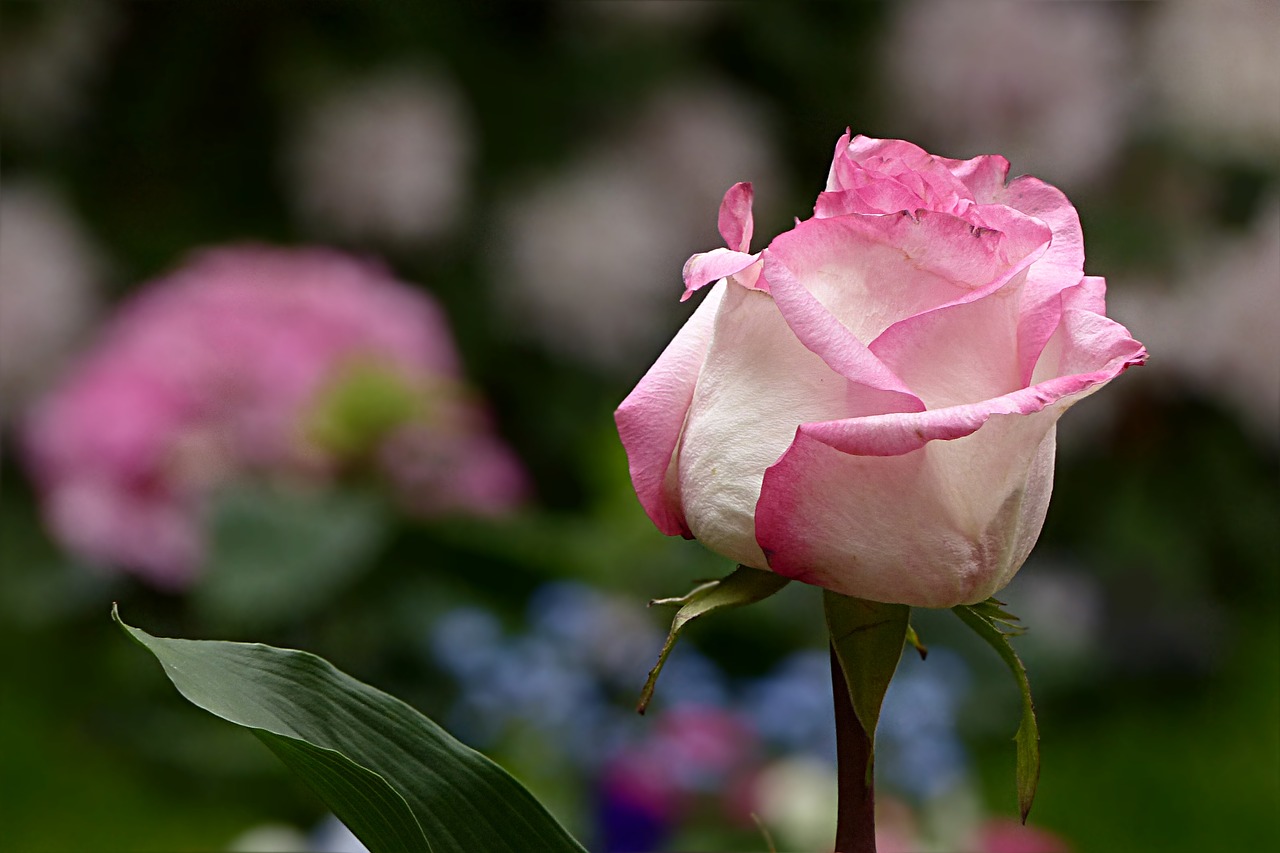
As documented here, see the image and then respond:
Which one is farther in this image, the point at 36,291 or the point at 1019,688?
the point at 36,291

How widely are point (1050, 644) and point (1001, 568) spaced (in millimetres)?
1294

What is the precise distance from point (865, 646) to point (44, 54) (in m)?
1.64

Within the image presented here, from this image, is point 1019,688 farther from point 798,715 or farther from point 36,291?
point 36,291

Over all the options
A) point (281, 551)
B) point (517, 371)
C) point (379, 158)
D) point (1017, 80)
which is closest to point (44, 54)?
point (379, 158)

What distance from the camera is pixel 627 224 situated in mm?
1783

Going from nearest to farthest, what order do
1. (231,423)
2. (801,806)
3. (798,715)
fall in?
(801,806) → (798,715) → (231,423)

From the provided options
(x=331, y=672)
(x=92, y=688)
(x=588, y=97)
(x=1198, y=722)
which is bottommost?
(x=1198, y=722)

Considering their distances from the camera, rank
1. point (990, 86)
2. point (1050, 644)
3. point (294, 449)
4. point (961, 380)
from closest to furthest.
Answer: point (961, 380) → point (294, 449) → point (1050, 644) → point (990, 86)

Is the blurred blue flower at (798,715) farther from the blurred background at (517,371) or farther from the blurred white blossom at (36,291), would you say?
the blurred white blossom at (36,291)

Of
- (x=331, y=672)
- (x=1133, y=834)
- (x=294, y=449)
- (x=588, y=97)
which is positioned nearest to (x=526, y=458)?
(x=588, y=97)

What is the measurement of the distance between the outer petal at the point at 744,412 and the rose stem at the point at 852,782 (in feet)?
0.09

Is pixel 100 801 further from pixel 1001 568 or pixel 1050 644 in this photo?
pixel 1001 568

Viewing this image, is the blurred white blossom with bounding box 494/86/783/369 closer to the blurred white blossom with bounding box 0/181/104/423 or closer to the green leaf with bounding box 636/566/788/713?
the blurred white blossom with bounding box 0/181/104/423

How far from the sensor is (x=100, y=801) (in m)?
1.34
